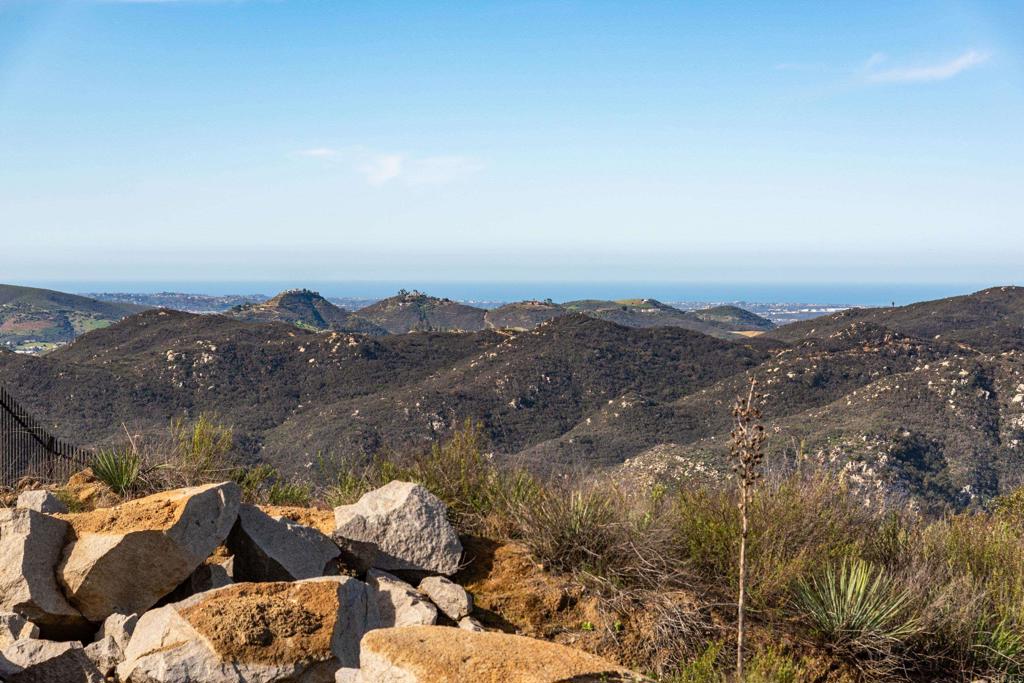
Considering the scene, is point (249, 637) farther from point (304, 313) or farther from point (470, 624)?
point (304, 313)

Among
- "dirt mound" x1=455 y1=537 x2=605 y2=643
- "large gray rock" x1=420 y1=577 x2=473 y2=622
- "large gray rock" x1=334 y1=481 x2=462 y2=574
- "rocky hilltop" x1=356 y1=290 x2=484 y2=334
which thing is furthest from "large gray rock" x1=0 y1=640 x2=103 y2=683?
"rocky hilltop" x1=356 y1=290 x2=484 y2=334

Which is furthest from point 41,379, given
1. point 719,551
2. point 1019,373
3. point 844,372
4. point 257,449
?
point 1019,373

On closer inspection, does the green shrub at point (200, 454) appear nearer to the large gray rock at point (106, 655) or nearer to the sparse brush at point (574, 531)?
the large gray rock at point (106, 655)

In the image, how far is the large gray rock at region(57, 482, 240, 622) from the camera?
232 inches

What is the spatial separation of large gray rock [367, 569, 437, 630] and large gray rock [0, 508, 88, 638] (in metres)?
2.09

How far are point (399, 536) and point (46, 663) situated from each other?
275 cm

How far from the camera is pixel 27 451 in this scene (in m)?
11.3

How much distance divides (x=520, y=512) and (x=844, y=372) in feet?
123

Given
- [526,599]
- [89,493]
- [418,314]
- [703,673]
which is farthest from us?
[418,314]

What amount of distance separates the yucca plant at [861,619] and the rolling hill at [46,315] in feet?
329

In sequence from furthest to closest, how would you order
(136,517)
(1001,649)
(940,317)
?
1. (940,317)
2. (136,517)
3. (1001,649)

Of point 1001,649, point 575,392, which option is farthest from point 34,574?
point 575,392

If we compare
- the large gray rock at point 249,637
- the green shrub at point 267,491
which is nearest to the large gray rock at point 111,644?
the large gray rock at point 249,637

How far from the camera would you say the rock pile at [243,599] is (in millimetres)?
4754
